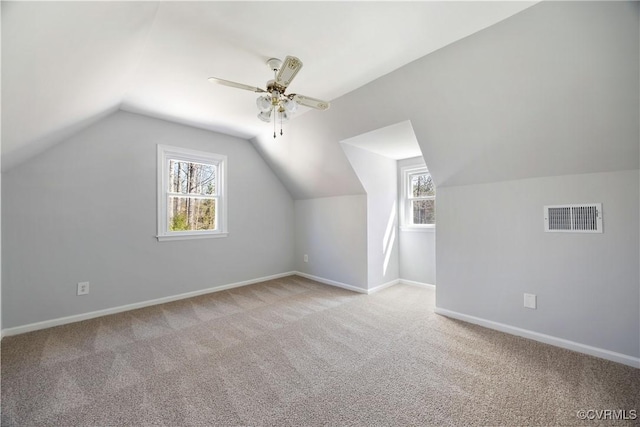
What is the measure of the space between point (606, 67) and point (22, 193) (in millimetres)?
5017

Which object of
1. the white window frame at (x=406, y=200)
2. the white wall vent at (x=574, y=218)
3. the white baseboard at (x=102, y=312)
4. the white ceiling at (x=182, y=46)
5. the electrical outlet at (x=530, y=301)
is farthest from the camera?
the white window frame at (x=406, y=200)

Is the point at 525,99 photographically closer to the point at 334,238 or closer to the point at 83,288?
the point at 334,238

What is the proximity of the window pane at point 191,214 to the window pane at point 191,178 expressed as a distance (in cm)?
13

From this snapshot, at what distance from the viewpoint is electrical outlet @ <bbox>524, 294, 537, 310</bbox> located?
246 cm

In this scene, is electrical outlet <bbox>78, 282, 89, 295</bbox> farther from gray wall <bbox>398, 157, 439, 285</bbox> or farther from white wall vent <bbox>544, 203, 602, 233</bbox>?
white wall vent <bbox>544, 203, 602, 233</bbox>

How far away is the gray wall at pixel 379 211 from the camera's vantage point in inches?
152

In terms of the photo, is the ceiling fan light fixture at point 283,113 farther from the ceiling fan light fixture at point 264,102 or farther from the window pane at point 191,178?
the window pane at point 191,178

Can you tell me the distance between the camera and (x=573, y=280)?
7.45ft

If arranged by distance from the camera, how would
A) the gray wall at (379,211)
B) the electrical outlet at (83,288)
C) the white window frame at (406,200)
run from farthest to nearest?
1. the white window frame at (406,200)
2. the gray wall at (379,211)
3. the electrical outlet at (83,288)

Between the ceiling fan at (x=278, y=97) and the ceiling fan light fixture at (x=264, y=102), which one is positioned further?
the ceiling fan light fixture at (x=264, y=102)

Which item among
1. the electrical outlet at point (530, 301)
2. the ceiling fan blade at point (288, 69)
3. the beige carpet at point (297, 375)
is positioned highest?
the ceiling fan blade at point (288, 69)

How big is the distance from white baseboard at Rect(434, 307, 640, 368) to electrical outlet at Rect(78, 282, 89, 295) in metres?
4.10

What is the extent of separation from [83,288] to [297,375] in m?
2.73

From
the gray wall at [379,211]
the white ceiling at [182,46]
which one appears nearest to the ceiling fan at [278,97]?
the white ceiling at [182,46]
